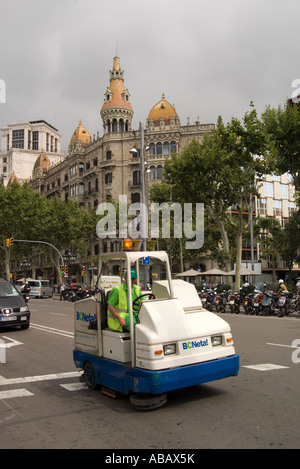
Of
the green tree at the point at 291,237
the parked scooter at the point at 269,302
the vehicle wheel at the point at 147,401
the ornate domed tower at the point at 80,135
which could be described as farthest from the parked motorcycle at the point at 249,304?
the ornate domed tower at the point at 80,135

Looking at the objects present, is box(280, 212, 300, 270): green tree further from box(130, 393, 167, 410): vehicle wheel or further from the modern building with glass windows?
the modern building with glass windows

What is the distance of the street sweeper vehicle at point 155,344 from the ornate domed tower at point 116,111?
183 feet

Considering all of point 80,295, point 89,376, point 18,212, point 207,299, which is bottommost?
point 80,295

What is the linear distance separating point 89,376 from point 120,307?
1422 mm

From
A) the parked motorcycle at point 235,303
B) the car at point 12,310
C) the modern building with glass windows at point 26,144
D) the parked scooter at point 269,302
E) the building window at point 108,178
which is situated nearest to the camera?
the car at point 12,310

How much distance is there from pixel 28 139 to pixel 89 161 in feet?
286

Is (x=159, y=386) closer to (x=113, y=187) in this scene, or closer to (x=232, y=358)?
(x=232, y=358)

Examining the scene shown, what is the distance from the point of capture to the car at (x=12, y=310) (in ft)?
43.2

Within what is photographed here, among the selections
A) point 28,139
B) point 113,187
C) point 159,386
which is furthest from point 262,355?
point 28,139

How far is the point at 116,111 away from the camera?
195 feet

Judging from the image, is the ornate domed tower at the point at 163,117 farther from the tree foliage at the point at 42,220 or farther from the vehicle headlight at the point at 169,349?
the vehicle headlight at the point at 169,349

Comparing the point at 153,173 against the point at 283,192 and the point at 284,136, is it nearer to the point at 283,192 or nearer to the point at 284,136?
the point at 283,192

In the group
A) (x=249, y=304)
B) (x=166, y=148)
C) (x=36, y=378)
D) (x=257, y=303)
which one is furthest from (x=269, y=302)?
(x=166, y=148)

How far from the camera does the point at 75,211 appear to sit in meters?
54.5
